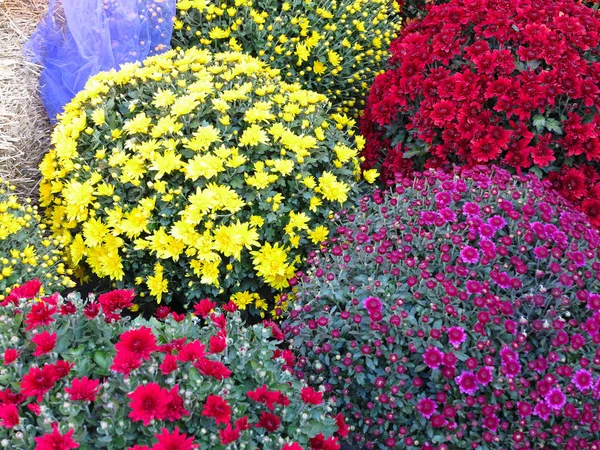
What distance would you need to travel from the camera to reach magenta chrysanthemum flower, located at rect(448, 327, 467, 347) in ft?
6.72

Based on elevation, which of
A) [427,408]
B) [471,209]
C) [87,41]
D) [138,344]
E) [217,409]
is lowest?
[427,408]

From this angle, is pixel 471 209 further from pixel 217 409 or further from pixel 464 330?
pixel 217 409

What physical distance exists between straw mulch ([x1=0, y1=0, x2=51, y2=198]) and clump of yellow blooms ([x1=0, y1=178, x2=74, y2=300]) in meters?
0.34

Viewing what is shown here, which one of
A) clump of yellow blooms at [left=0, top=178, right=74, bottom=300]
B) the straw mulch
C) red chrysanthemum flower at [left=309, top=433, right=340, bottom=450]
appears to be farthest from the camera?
the straw mulch

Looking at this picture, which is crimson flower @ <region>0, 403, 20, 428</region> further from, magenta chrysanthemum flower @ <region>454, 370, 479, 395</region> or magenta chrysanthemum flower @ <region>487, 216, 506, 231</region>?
magenta chrysanthemum flower @ <region>487, 216, 506, 231</region>

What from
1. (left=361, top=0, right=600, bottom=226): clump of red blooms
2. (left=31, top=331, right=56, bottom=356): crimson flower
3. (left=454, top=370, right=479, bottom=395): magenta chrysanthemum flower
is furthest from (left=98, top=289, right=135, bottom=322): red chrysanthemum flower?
(left=361, top=0, right=600, bottom=226): clump of red blooms

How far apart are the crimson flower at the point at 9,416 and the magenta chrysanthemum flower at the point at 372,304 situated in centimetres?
113

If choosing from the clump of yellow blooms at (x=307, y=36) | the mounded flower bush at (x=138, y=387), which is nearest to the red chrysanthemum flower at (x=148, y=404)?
the mounded flower bush at (x=138, y=387)

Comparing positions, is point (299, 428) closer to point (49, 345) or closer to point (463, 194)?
point (49, 345)

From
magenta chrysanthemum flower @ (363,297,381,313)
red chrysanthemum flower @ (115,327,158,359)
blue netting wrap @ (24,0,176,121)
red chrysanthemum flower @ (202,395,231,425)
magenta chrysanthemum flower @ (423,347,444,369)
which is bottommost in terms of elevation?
magenta chrysanthemum flower @ (423,347,444,369)

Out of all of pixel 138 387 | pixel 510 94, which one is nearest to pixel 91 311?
pixel 138 387

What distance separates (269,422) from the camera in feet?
5.45

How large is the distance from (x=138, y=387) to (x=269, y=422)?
14.9 inches

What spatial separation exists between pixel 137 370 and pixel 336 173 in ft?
5.16
